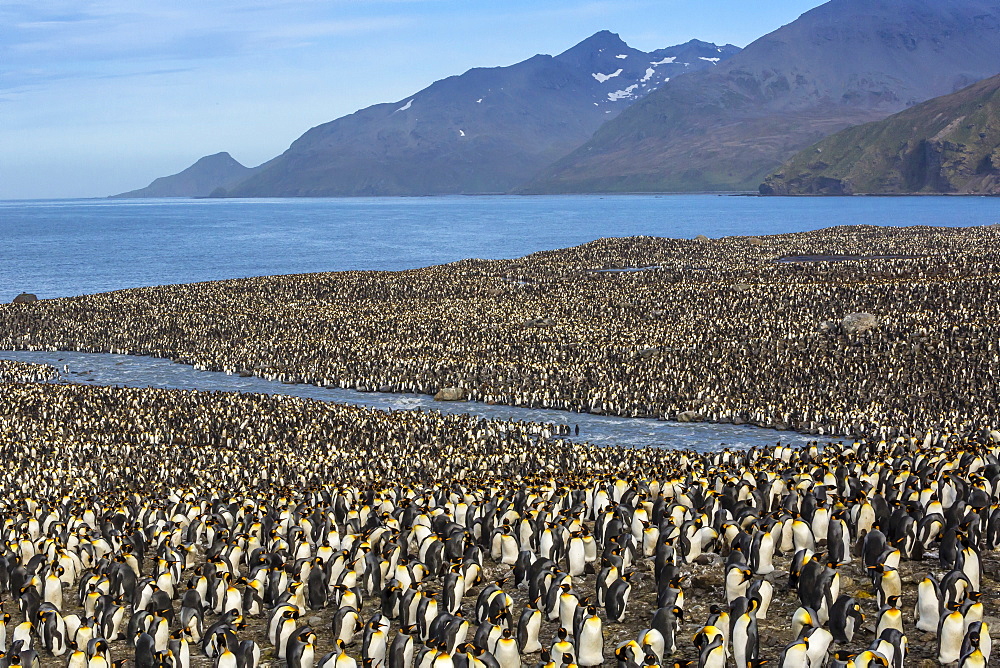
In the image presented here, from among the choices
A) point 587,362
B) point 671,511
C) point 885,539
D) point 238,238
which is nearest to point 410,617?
point 671,511

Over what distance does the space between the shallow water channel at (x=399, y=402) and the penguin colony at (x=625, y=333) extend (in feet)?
2.06

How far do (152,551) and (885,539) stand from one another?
432 inches

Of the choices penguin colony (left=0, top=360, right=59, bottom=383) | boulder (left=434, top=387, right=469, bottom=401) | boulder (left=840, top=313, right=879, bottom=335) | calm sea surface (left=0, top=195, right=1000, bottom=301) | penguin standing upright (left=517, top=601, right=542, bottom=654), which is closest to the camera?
penguin standing upright (left=517, top=601, right=542, bottom=654)

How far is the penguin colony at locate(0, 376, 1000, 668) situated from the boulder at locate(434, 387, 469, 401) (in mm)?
11230

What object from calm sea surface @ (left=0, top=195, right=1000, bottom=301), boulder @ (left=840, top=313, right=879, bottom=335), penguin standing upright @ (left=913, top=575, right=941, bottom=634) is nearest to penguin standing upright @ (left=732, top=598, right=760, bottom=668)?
penguin standing upright @ (left=913, top=575, right=941, bottom=634)

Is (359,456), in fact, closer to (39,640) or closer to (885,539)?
(39,640)

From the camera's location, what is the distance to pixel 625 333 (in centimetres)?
3766

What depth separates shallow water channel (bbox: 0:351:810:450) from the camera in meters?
25.4

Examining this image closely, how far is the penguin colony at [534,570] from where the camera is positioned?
980 centimetres

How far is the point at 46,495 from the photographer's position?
66.5 feet

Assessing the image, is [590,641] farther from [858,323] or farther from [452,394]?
[858,323]

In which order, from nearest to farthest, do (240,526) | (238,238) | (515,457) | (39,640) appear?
(39,640) → (240,526) → (515,457) → (238,238)

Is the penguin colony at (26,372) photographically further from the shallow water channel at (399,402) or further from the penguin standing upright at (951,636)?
the penguin standing upright at (951,636)

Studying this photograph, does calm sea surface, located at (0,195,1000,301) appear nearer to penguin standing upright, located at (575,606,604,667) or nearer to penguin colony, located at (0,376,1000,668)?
penguin colony, located at (0,376,1000,668)
